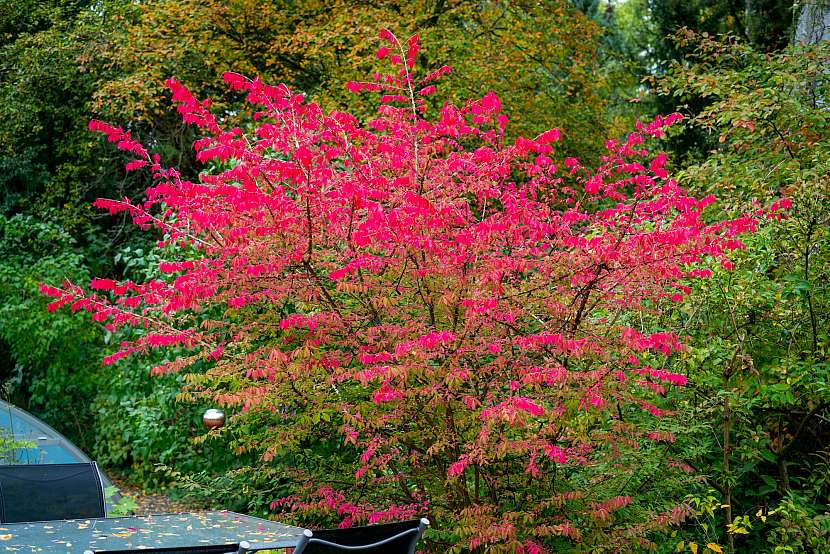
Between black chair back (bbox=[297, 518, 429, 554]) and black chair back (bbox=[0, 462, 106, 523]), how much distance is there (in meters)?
2.05

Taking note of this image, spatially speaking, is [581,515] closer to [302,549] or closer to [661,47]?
[302,549]

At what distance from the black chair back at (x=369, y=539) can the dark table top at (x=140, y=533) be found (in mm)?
447

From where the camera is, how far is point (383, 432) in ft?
16.1

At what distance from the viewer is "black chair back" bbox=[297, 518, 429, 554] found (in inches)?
122

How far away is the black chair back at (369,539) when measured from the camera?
122 inches

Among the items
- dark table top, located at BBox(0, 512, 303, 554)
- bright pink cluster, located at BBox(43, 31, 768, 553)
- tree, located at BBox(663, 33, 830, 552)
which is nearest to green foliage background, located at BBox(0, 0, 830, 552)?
tree, located at BBox(663, 33, 830, 552)

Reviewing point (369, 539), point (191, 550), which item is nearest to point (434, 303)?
point (369, 539)

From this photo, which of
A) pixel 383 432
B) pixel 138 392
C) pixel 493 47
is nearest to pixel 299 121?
pixel 383 432

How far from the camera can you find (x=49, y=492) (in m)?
4.71

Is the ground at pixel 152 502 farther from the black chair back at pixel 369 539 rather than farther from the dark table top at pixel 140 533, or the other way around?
the black chair back at pixel 369 539

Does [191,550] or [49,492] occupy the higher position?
[191,550]

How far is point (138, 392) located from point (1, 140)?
4.96 m

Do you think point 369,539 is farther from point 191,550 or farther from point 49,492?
point 49,492

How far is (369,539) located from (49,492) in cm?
221
